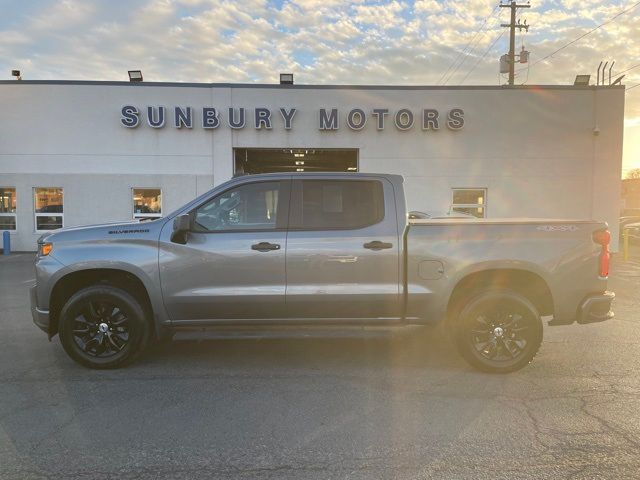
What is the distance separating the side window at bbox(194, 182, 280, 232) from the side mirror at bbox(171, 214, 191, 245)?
161mm

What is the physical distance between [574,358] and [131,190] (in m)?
15.4

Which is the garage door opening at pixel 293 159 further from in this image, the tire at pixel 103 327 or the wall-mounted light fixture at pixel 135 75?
A: the tire at pixel 103 327

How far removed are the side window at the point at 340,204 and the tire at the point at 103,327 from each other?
1900 mm

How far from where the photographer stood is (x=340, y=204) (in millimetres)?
4930

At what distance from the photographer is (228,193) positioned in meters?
4.93

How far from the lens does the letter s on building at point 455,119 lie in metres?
17.0

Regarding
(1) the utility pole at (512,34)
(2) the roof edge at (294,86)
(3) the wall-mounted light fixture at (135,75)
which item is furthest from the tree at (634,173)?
(3) the wall-mounted light fixture at (135,75)

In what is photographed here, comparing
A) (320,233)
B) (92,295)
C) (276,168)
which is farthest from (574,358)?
(276,168)

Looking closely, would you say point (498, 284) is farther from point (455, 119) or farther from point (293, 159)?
point (293, 159)

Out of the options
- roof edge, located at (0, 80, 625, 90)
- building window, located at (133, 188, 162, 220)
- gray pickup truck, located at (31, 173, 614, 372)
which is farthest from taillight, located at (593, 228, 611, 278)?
building window, located at (133, 188, 162, 220)

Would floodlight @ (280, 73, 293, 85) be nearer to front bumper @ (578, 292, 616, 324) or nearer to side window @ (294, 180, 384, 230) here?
side window @ (294, 180, 384, 230)

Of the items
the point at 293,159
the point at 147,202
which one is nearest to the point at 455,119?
the point at 293,159

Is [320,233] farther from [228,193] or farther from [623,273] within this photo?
[623,273]

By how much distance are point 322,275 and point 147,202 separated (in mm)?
14039
